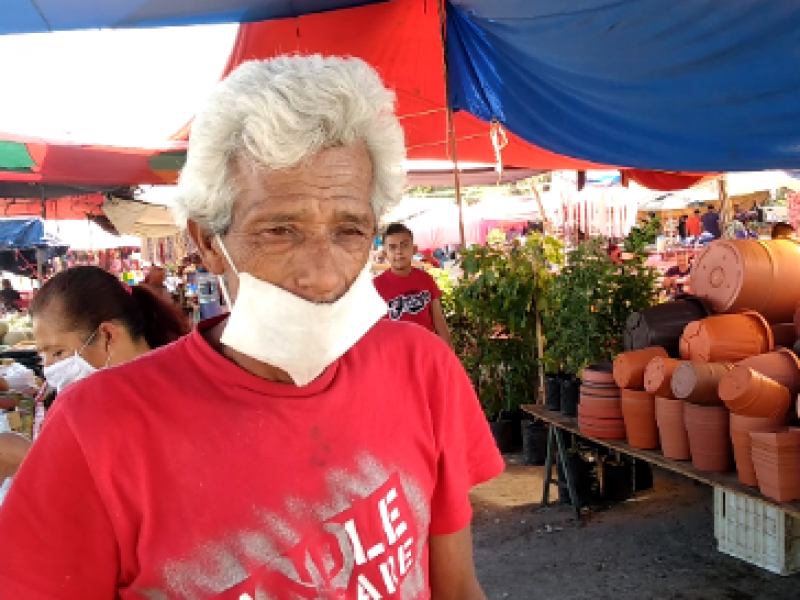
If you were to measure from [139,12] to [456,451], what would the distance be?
138 inches

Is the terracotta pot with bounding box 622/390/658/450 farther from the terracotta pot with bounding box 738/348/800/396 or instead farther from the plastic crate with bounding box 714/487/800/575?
the terracotta pot with bounding box 738/348/800/396

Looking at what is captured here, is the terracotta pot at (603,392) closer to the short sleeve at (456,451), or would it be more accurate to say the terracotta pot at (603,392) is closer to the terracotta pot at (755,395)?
the terracotta pot at (755,395)

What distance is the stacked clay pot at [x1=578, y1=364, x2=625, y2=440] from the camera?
13.0ft

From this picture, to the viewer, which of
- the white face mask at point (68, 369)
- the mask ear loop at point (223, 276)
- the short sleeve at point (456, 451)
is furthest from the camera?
the white face mask at point (68, 369)

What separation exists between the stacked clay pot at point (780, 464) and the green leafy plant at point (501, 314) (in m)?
2.82

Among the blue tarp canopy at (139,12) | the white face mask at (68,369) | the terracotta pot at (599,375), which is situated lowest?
the terracotta pot at (599,375)

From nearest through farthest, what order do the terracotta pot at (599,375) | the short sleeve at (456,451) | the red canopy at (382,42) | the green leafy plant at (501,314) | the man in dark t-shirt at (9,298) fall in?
the short sleeve at (456,451) < the terracotta pot at (599,375) < the red canopy at (382,42) < the green leafy plant at (501,314) < the man in dark t-shirt at (9,298)

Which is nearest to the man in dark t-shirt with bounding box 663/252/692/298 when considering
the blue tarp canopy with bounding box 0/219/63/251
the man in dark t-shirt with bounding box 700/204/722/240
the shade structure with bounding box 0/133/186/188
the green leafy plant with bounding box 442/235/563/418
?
the man in dark t-shirt with bounding box 700/204/722/240

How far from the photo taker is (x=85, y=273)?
2363 millimetres

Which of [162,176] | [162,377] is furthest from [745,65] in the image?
[162,176]

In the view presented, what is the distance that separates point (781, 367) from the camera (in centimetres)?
310

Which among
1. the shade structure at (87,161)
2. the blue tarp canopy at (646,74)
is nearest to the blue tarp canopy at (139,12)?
the blue tarp canopy at (646,74)

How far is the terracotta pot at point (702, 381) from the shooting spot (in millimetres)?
3332

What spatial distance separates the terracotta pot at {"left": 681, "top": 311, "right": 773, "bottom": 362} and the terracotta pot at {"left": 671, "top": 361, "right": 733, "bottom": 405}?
15cm
